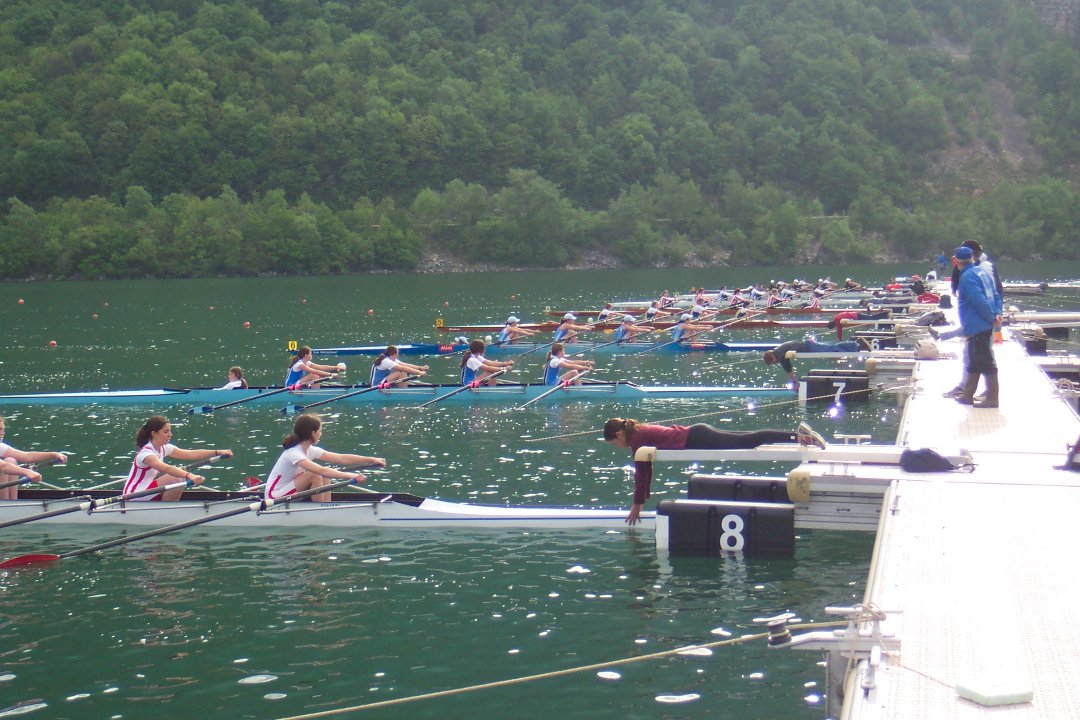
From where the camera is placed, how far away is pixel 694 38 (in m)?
160

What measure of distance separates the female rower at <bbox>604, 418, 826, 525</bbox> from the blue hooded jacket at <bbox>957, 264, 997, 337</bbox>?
3.04 m

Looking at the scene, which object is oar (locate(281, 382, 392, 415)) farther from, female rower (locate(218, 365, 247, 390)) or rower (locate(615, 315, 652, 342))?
rower (locate(615, 315, 652, 342))

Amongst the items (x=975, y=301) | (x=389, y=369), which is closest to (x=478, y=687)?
(x=975, y=301)

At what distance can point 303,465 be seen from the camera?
15.1m

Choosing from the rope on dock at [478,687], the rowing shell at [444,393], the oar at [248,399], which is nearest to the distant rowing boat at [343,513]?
the rope on dock at [478,687]

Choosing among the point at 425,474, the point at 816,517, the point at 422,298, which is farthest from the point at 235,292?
the point at 816,517

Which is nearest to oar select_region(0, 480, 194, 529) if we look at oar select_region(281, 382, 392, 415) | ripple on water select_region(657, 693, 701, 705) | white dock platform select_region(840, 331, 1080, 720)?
ripple on water select_region(657, 693, 701, 705)

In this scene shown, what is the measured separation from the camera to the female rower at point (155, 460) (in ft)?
50.8

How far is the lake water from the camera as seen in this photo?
10.3 metres

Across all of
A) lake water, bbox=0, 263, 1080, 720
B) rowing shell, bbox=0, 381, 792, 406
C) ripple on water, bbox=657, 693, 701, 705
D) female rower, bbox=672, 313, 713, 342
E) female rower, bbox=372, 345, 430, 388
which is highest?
female rower, bbox=672, 313, 713, 342

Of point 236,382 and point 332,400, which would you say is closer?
point 332,400

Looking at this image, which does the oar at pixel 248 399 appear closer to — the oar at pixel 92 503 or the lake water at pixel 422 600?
the lake water at pixel 422 600

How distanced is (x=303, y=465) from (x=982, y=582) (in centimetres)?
829

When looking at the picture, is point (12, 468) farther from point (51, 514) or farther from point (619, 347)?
point (619, 347)
